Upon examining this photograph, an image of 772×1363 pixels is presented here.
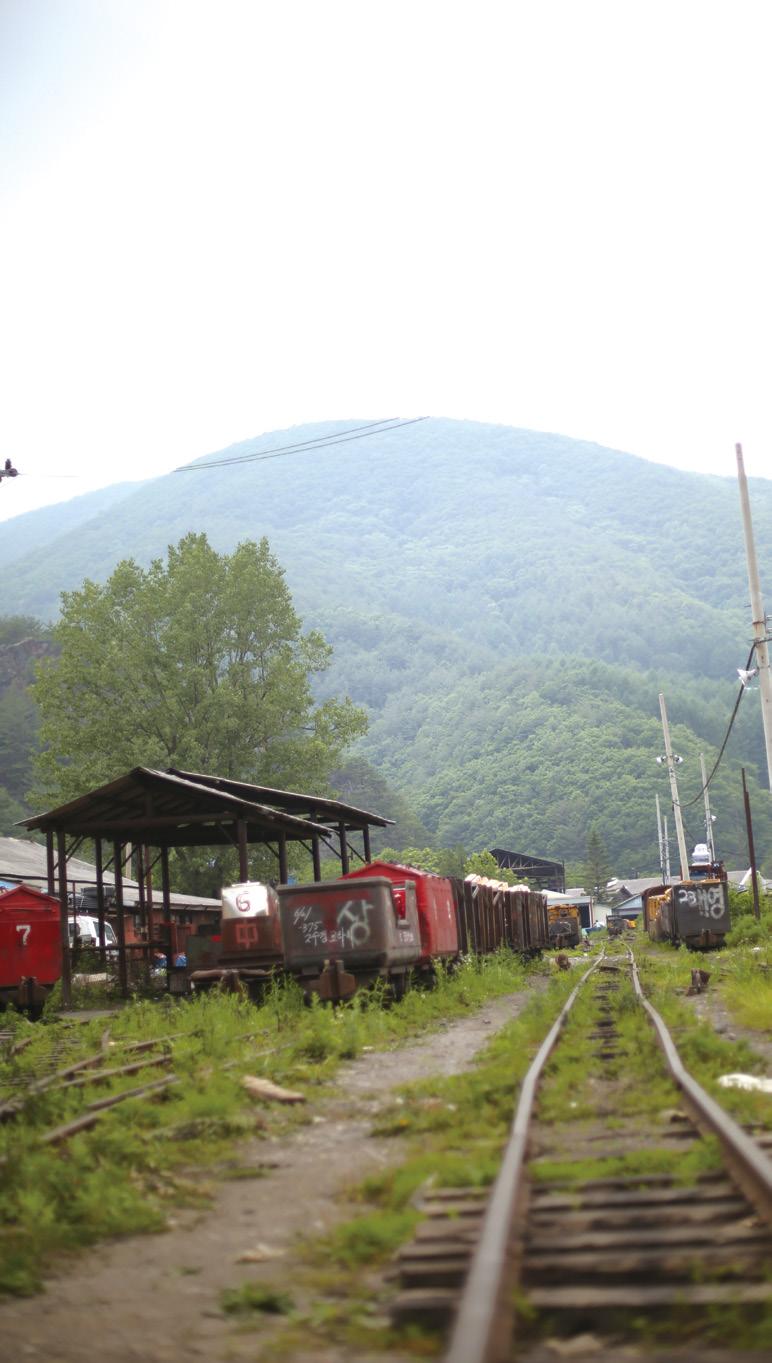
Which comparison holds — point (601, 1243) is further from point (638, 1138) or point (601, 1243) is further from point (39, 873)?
point (39, 873)

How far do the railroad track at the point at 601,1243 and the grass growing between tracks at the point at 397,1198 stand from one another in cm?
16

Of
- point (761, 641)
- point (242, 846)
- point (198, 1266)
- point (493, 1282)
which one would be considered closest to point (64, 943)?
point (242, 846)

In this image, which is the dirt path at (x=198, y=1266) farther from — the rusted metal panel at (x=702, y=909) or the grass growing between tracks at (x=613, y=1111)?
the rusted metal panel at (x=702, y=909)

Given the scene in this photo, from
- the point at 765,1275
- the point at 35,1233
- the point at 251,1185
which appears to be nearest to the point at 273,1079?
the point at 251,1185

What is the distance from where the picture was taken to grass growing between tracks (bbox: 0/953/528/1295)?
21.5 ft

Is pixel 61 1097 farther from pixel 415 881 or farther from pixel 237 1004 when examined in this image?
pixel 415 881

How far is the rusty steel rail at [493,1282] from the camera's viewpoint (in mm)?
3566

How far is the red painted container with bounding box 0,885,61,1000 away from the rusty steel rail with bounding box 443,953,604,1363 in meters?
16.4

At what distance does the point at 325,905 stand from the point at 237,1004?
6.21ft

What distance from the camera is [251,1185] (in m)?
7.47

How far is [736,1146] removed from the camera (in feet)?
19.8

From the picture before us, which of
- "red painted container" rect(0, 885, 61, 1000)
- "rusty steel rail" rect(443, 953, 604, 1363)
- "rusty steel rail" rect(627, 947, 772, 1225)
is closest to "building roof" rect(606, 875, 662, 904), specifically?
"red painted container" rect(0, 885, 61, 1000)

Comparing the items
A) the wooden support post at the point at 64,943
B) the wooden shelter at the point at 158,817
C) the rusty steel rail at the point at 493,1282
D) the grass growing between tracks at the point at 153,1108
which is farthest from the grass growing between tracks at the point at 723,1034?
the wooden support post at the point at 64,943

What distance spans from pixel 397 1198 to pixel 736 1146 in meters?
1.71
